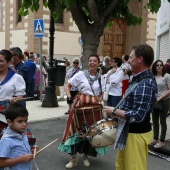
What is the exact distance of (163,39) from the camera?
12602mm

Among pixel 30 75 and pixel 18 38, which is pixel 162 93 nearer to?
pixel 30 75

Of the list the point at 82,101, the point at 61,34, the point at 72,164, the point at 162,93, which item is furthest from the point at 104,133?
the point at 61,34

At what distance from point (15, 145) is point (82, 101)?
2.08 metres

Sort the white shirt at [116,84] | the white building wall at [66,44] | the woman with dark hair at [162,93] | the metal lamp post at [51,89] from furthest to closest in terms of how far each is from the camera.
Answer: the white building wall at [66,44]
the metal lamp post at [51,89]
the white shirt at [116,84]
the woman with dark hair at [162,93]

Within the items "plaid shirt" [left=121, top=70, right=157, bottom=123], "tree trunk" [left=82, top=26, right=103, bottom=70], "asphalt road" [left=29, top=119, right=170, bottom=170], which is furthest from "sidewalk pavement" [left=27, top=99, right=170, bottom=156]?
"plaid shirt" [left=121, top=70, right=157, bottom=123]

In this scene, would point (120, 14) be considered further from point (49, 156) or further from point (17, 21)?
point (17, 21)

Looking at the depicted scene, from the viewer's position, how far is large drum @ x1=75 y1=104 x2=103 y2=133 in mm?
4586

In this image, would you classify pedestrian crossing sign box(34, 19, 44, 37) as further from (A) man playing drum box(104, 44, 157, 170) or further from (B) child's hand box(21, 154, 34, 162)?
(B) child's hand box(21, 154, 34, 162)

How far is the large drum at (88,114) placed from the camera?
4.59 metres

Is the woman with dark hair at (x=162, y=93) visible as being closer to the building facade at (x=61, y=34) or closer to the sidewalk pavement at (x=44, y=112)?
the sidewalk pavement at (x=44, y=112)

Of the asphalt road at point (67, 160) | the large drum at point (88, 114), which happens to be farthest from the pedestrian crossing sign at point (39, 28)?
the large drum at point (88, 114)

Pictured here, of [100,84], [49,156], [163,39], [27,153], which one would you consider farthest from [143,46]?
[163,39]

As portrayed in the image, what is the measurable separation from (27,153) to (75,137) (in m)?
1.98

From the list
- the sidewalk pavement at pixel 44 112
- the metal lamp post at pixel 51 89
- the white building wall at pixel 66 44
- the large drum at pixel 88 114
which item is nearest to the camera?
the large drum at pixel 88 114
